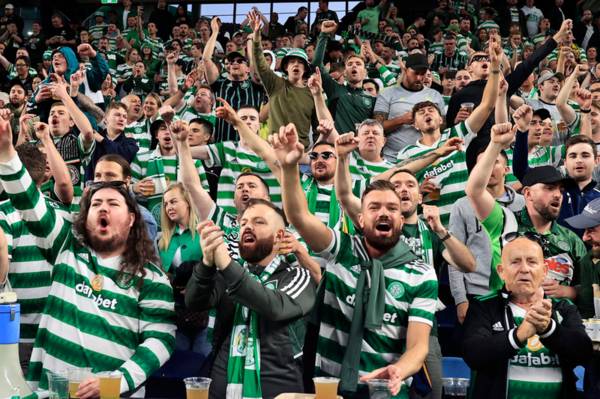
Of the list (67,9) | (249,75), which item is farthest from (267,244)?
(67,9)

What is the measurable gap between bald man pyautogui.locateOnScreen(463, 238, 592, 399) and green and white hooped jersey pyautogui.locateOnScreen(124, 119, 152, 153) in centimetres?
481

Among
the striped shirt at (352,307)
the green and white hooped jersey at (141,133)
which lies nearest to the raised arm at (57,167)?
the striped shirt at (352,307)

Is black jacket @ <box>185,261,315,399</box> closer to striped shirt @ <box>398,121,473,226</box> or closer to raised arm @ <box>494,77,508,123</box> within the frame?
striped shirt @ <box>398,121,473,226</box>

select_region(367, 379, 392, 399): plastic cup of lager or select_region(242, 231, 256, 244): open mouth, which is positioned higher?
select_region(242, 231, 256, 244): open mouth

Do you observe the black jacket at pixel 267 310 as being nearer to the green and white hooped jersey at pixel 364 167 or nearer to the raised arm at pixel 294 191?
the raised arm at pixel 294 191

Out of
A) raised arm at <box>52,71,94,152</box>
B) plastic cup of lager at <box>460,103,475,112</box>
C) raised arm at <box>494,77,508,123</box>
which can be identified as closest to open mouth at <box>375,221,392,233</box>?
raised arm at <box>52,71,94,152</box>

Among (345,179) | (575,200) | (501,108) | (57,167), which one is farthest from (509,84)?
(57,167)

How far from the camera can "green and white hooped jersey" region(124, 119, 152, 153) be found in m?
7.83

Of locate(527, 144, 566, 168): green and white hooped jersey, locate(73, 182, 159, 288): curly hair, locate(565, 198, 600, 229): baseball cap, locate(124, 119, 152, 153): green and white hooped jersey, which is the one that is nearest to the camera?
locate(73, 182, 159, 288): curly hair

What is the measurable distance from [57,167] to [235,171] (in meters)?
1.83

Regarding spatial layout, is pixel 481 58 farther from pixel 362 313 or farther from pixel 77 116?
pixel 362 313

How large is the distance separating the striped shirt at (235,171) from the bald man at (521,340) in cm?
277

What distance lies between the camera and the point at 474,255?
4.96m

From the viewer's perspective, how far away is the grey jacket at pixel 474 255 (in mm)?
4949
